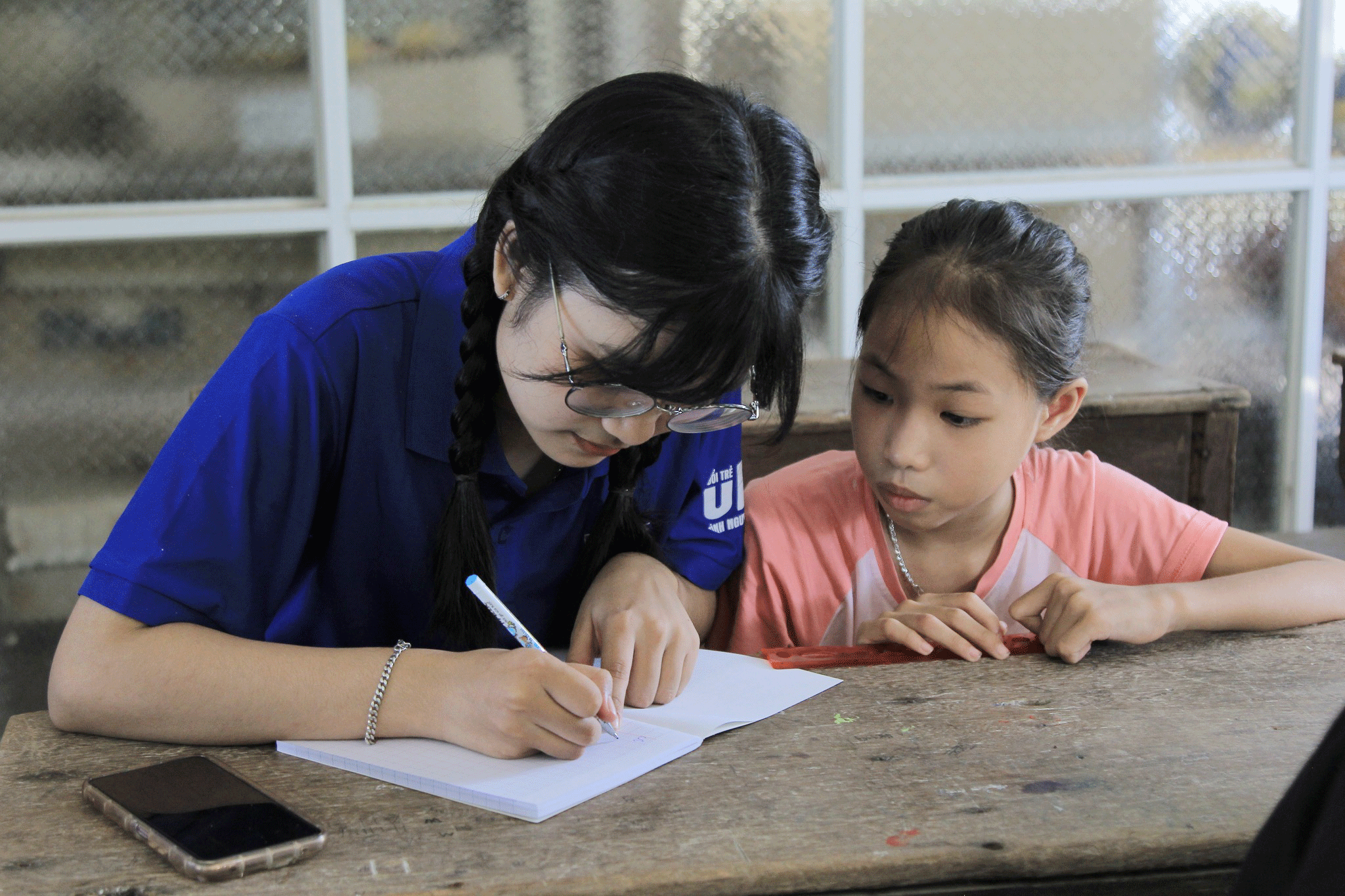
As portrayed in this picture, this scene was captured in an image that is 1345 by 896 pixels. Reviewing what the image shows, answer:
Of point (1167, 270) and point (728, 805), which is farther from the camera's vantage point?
point (1167, 270)

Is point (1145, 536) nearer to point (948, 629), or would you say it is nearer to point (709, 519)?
point (948, 629)

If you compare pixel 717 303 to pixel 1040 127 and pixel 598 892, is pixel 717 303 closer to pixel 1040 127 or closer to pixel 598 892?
pixel 598 892

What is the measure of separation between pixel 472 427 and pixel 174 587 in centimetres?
29

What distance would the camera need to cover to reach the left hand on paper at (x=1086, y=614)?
113cm

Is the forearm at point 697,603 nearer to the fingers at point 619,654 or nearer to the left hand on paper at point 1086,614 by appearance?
the fingers at point 619,654

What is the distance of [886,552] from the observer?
57.0 inches

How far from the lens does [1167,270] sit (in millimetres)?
3443

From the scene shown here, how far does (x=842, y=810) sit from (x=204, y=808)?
43 centimetres

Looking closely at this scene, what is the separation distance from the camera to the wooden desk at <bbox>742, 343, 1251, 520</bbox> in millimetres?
2150

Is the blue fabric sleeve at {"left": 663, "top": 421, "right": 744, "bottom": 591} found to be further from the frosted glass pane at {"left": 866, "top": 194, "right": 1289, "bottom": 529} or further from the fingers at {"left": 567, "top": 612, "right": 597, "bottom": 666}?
the frosted glass pane at {"left": 866, "top": 194, "right": 1289, "bottom": 529}

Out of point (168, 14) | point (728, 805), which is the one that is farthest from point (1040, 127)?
point (728, 805)

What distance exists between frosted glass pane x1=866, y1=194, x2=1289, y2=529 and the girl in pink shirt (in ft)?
6.39

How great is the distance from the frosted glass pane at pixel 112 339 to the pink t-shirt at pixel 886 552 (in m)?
2.01

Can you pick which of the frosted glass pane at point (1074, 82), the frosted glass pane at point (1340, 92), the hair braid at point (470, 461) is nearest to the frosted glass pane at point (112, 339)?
the frosted glass pane at point (1074, 82)
